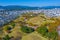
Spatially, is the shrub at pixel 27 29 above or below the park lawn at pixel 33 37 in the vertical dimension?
above

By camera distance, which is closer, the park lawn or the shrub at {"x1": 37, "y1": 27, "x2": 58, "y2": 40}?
the shrub at {"x1": 37, "y1": 27, "x2": 58, "y2": 40}

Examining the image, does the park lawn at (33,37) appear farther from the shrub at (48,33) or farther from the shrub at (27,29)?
the shrub at (27,29)

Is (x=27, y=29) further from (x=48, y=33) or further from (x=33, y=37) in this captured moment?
(x=48, y=33)

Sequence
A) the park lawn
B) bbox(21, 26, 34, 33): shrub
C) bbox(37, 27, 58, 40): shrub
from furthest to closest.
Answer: bbox(21, 26, 34, 33): shrub, the park lawn, bbox(37, 27, 58, 40): shrub

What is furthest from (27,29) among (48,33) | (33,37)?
(48,33)

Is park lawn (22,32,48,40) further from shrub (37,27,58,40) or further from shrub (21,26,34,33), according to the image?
shrub (21,26,34,33)

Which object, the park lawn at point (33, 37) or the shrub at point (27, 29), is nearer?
the park lawn at point (33, 37)

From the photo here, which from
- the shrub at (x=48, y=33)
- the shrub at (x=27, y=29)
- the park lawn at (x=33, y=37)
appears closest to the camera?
the shrub at (x=48, y=33)

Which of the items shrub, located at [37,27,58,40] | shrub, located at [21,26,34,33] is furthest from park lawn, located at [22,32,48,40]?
shrub, located at [21,26,34,33]

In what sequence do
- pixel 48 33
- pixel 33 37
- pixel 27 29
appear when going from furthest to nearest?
pixel 27 29 → pixel 48 33 → pixel 33 37

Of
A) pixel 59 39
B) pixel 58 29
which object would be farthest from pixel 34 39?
pixel 58 29

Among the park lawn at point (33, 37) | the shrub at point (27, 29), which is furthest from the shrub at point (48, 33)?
the shrub at point (27, 29)
